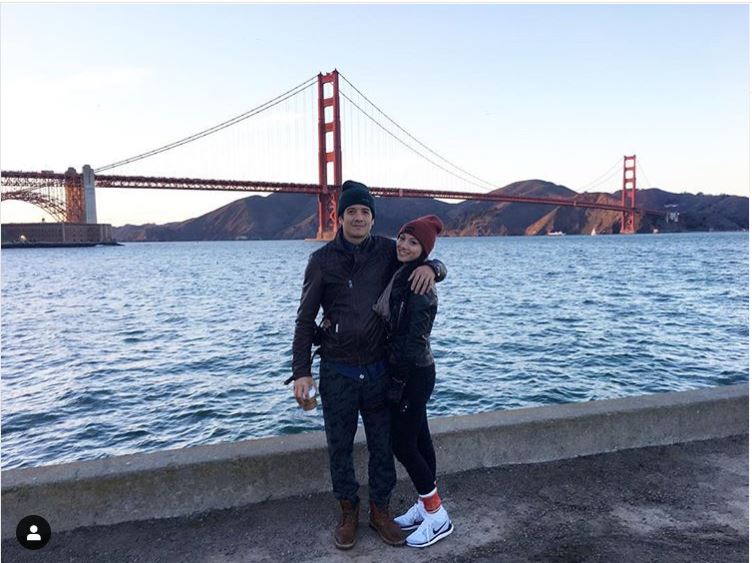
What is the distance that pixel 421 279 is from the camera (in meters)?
2.53

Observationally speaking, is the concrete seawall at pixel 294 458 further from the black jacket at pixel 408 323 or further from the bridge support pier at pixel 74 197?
the bridge support pier at pixel 74 197

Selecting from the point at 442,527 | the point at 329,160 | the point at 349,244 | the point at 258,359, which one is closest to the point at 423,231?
the point at 349,244

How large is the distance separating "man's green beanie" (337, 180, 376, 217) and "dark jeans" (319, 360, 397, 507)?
0.77 metres

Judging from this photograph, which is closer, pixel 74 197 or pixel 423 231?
pixel 423 231

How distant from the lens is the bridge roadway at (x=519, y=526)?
8.32 ft

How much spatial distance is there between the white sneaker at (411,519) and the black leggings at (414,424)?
0.33ft

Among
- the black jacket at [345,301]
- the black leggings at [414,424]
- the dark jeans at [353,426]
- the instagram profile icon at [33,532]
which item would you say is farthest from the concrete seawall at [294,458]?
the black jacket at [345,301]

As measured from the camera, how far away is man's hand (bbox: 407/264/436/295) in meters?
2.53

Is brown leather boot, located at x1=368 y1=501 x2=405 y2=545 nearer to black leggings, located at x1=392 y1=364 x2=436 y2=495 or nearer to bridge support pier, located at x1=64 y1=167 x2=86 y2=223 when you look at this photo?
black leggings, located at x1=392 y1=364 x2=436 y2=495

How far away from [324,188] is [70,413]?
5320cm

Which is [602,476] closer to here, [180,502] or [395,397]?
[395,397]

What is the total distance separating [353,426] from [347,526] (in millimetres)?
464

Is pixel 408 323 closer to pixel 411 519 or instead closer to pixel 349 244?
pixel 349 244

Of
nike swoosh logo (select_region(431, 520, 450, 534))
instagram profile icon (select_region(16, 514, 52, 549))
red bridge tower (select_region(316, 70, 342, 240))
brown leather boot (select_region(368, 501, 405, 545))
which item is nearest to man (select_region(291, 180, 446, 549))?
brown leather boot (select_region(368, 501, 405, 545))
